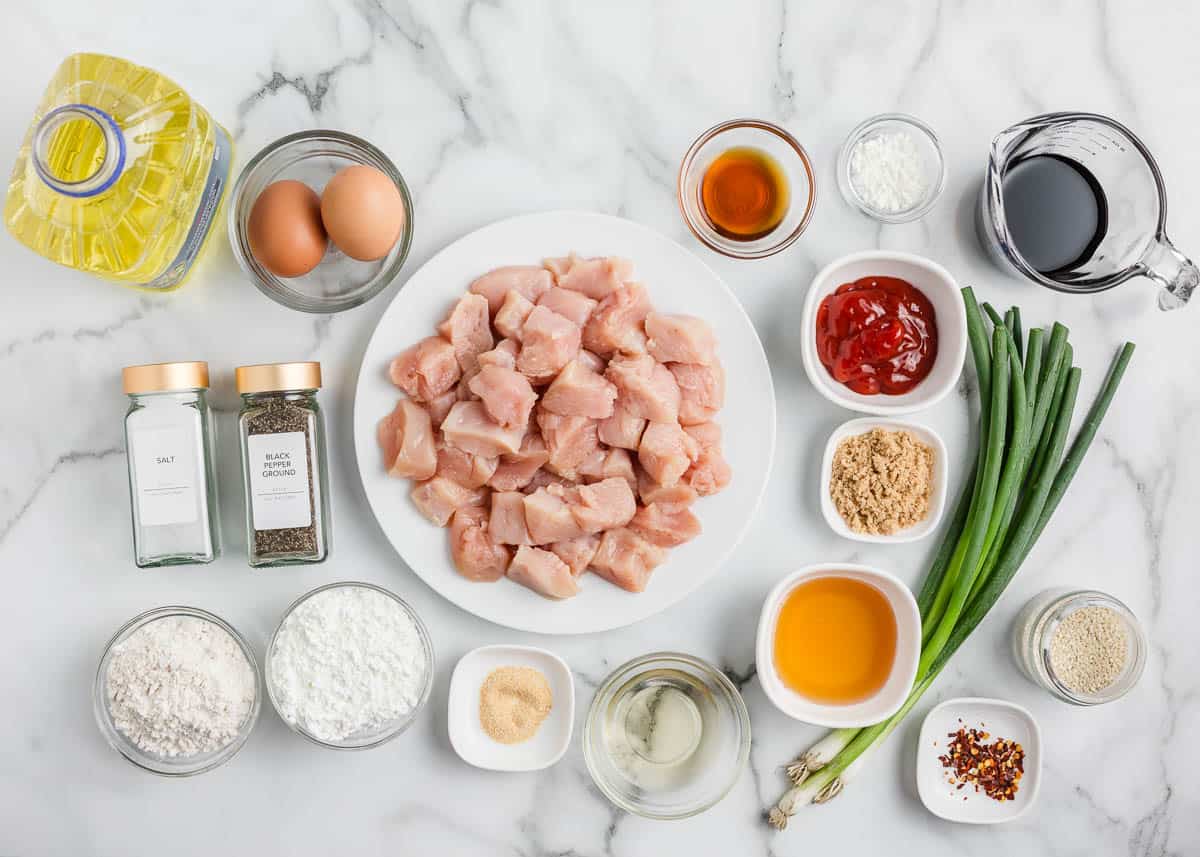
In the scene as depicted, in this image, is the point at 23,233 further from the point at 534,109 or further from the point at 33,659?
the point at 534,109

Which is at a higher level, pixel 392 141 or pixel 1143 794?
pixel 392 141

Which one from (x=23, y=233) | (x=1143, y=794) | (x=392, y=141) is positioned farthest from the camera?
(x=1143, y=794)

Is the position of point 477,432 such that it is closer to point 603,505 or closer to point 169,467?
point 603,505

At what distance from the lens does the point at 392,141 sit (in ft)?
6.00

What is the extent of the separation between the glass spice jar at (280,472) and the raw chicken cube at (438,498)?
0.21m

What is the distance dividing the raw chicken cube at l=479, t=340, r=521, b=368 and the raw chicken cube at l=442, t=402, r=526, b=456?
3.6 inches

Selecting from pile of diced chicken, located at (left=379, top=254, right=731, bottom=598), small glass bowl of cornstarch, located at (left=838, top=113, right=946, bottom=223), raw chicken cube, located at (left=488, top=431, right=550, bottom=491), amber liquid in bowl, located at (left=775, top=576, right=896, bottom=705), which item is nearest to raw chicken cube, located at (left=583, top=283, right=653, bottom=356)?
pile of diced chicken, located at (left=379, top=254, right=731, bottom=598)

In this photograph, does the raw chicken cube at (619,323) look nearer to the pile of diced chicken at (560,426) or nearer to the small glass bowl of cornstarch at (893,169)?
the pile of diced chicken at (560,426)

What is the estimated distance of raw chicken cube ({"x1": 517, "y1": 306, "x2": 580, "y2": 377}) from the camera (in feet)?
5.47

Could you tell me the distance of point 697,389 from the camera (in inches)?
68.5

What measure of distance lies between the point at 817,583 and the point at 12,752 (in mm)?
1792

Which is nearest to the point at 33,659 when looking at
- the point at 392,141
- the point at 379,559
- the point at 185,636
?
the point at 185,636

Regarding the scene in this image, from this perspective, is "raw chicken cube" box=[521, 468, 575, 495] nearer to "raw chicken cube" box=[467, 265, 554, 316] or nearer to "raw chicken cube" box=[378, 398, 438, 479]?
"raw chicken cube" box=[378, 398, 438, 479]

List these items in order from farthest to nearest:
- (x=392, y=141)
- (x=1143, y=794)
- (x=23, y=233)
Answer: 1. (x=1143, y=794)
2. (x=392, y=141)
3. (x=23, y=233)
